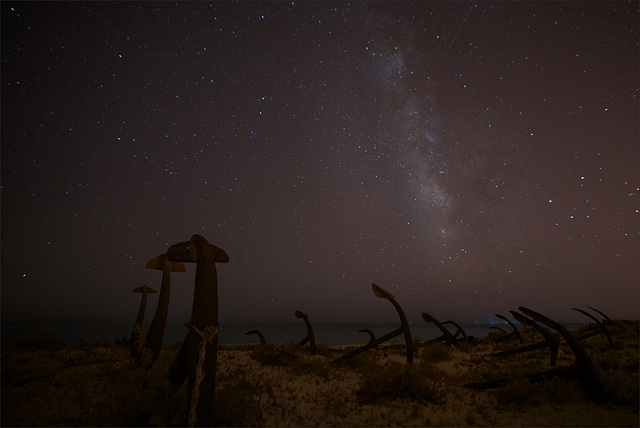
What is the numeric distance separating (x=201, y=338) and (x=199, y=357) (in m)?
0.26

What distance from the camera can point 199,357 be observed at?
4.00m

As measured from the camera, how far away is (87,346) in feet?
36.0

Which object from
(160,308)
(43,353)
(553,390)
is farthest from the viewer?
(43,353)

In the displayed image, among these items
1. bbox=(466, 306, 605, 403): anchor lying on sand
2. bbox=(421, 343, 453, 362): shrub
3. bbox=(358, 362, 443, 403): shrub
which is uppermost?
bbox=(466, 306, 605, 403): anchor lying on sand

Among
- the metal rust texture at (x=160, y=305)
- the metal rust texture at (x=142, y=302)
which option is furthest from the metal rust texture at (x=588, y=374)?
the metal rust texture at (x=142, y=302)

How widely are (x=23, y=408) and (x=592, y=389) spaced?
9.50 meters

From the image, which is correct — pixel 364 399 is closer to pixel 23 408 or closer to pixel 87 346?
pixel 23 408

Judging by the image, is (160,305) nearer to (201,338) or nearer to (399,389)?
(201,338)

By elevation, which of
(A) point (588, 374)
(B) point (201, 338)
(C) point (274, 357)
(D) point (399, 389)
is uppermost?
(B) point (201, 338)

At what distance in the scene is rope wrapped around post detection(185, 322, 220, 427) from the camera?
3764mm

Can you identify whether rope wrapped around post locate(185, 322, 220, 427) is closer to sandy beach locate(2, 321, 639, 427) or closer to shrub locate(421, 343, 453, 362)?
sandy beach locate(2, 321, 639, 427)

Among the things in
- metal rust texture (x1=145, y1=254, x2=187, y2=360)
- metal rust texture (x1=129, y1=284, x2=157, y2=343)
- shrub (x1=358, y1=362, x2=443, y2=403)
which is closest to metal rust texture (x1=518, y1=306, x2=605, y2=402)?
shrub (x1=358, y1=362, x2=443, y2=403)

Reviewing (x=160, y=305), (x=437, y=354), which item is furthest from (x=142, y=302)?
(x=437, y=354)

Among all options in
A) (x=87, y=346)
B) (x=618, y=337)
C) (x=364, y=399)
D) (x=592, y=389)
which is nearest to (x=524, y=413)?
(x=592, y=389)
